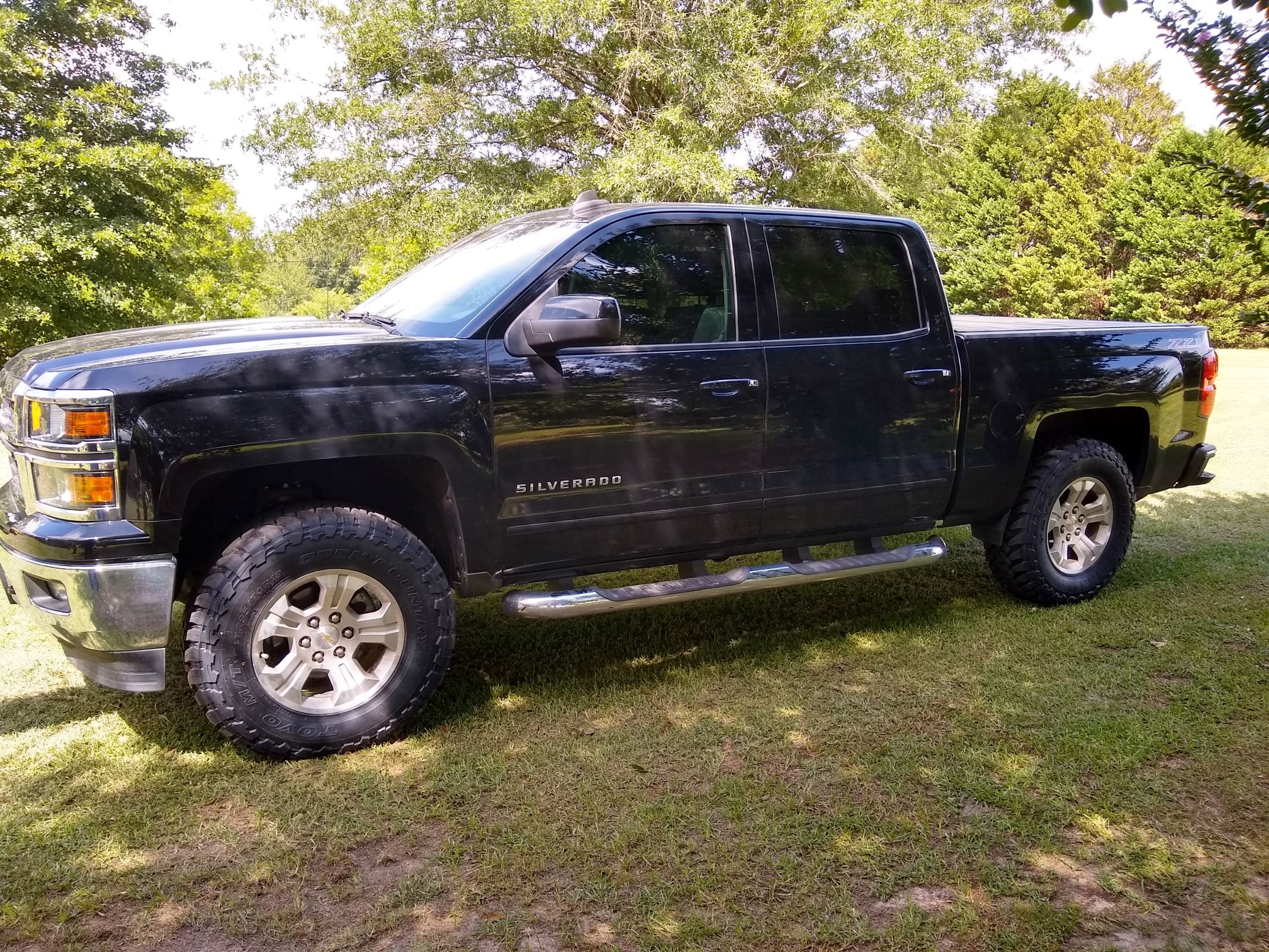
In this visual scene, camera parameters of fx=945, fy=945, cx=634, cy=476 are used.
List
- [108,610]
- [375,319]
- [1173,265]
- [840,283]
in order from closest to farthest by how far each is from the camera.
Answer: [108,610] → [375,319] → [840,283] → [1173,265]

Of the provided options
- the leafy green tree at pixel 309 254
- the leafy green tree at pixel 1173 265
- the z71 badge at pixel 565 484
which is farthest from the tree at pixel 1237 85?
the leafy green tree at pixel 1173 265

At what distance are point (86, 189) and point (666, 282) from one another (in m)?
14.8

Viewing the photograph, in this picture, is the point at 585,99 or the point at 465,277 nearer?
the point at 465,277

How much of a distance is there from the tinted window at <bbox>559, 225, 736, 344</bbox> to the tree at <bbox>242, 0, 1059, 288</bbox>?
12.2m

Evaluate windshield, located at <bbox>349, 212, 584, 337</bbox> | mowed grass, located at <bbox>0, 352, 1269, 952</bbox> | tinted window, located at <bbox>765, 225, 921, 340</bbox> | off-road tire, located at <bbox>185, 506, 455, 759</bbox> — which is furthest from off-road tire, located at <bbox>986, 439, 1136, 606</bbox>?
off-road tire, located at <bbox>185, 506, 455, 759</bbox>

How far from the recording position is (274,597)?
3.36m

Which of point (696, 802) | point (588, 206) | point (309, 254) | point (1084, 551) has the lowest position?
point (696, 802)

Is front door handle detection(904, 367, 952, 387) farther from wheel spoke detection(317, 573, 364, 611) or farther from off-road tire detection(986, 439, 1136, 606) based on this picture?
wheel spoke detection(317, 573, 364, 611)

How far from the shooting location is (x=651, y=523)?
4000 millimetres

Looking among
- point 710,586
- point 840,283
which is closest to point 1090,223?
point 840,283

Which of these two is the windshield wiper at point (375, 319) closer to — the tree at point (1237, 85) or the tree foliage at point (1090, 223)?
the tree at point (1237, 85)

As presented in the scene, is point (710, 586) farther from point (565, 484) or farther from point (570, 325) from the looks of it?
point (570, 325)

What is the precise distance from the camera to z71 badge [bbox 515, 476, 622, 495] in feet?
12.1

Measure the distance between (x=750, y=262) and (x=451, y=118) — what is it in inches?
607
